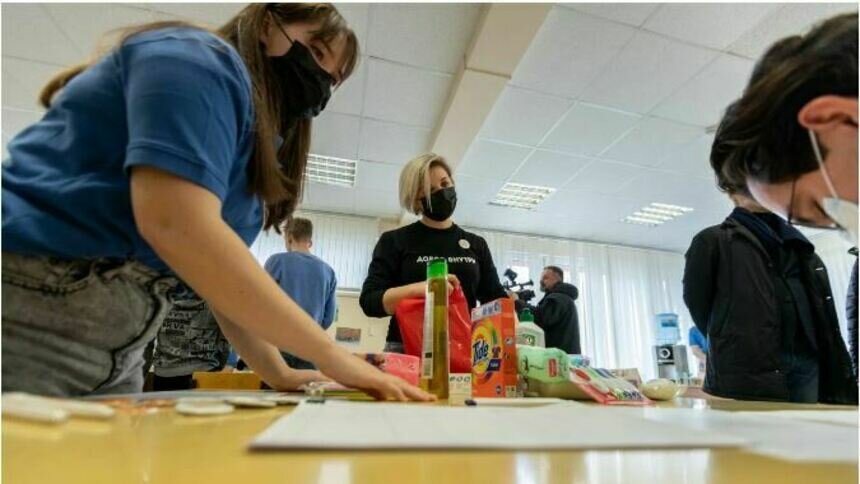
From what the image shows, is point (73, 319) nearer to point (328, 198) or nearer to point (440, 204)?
point (440, 204)

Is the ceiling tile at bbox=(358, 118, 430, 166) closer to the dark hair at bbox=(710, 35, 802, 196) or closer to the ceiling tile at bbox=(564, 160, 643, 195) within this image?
the ceiling tile at bbox=(564, 160, 643, 195)

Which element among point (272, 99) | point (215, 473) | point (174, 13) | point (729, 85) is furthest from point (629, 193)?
→ point (215, 473)

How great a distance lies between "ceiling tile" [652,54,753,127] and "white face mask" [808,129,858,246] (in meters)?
2.24

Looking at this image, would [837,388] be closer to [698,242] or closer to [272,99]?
[698,242]

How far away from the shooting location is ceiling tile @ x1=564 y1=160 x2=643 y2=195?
12.0ft

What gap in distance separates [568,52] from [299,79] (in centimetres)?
202

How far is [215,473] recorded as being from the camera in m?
0.21

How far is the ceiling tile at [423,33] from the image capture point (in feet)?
7.16

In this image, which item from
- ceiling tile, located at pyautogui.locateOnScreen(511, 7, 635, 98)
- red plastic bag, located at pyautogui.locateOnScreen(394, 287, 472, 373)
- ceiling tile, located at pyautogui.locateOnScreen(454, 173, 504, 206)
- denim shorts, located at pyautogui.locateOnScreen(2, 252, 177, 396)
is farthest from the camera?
ceiling tile, located at pyautogui.locateOnScreen(454, 173, 504, 206)

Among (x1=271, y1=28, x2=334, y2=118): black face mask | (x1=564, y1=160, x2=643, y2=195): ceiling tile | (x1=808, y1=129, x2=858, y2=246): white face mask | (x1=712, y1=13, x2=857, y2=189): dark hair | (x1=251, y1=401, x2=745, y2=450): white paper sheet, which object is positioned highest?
(x1=564, y1=160, x2=643, y2=195): ceiling tile

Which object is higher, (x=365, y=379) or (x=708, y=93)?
(x=708, y=93)

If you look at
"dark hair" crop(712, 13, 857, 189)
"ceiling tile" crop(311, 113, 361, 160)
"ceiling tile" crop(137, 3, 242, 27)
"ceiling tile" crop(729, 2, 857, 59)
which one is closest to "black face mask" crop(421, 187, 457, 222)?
"dark hair" crop(712, 13, 857, 189)

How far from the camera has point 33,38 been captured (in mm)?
2336

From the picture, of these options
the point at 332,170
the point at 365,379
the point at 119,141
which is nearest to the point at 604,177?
the point at 332,170
